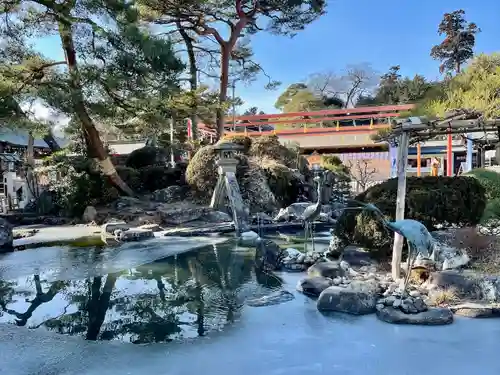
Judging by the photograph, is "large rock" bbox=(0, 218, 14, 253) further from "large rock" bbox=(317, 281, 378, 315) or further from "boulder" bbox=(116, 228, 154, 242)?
"large rock" bbox=(317, 281, 378, 315)

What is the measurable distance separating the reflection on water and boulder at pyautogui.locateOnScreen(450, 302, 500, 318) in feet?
7.09

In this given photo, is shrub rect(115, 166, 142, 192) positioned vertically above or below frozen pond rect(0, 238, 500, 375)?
above

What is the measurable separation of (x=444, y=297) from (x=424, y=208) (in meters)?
1.47

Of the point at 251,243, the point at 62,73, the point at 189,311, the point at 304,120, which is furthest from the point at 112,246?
the point at 304,120

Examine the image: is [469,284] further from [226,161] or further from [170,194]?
[170,194]

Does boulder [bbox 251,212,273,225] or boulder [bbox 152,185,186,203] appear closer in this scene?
boulder [bbox 251,212,273,225]

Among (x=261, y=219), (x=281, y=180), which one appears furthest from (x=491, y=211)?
(x=281, y=180)

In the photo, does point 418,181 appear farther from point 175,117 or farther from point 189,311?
point 175,117

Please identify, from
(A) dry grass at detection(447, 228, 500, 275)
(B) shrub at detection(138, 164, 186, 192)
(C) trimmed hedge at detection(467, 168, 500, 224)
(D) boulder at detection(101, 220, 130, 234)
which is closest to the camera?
(A) dry grass at detection(447, 228, 500, 275)

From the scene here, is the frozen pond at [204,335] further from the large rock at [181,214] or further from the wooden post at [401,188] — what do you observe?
the large rock at [181,214]

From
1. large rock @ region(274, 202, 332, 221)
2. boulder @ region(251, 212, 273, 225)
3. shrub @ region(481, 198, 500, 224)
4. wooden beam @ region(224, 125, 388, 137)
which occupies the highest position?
wooden beam @ region(224, 125, 388, 137)

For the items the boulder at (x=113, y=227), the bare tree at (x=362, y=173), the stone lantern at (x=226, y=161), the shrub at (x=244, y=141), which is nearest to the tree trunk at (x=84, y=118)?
the boulder at (x=113, y=227)

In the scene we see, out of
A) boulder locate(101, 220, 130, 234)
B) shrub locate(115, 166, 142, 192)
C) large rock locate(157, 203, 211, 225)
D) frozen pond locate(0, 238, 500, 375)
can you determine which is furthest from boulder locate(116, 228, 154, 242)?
shrub locate(115, 166, 142, 192)

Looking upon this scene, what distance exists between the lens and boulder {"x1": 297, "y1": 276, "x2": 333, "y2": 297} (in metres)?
4.98
